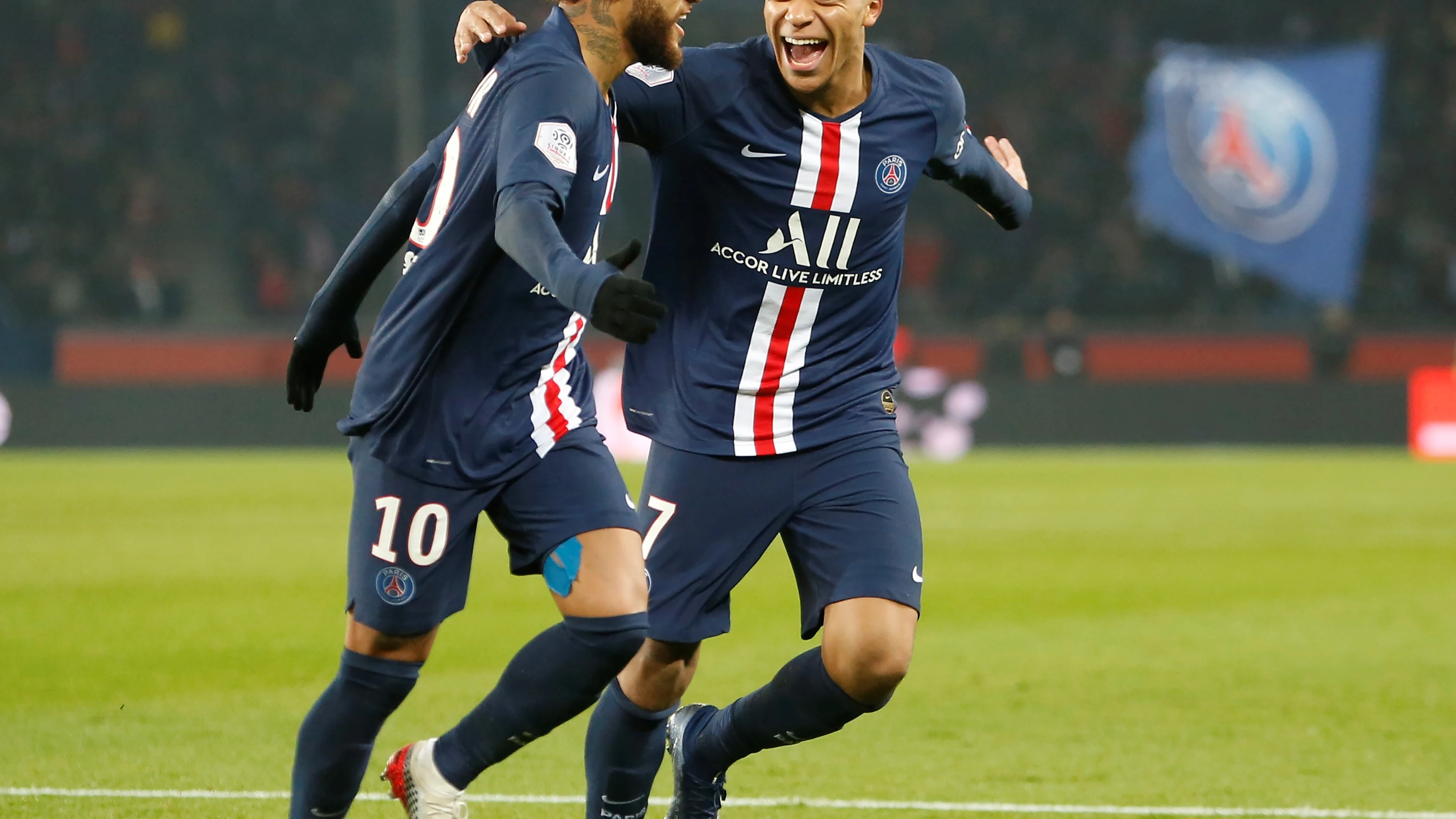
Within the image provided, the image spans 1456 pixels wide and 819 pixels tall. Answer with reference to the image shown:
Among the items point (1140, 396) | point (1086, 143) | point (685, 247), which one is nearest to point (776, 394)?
point (685, 247)

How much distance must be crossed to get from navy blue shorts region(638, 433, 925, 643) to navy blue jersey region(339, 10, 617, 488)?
0.54 m

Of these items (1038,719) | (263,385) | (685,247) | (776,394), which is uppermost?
(685,247)

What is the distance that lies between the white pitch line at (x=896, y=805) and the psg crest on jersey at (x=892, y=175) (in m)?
1.53

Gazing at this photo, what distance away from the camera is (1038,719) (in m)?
5.68

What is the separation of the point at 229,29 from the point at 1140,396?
13.6 meters

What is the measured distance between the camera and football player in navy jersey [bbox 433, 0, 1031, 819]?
12.9 feet

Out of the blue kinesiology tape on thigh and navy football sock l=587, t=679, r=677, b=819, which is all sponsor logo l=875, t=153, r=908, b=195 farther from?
navy football sock l=587, t=679, r=677, b=819

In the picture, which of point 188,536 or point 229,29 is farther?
point 229,29

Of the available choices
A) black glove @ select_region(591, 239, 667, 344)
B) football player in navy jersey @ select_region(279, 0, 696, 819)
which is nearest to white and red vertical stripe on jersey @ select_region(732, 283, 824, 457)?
football player in navy jersey @ select_region(279, 0, 696, 819)

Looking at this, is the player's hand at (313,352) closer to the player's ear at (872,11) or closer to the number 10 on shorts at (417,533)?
the number 10 on shorts at (417,533)

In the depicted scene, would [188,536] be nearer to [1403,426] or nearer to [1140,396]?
[1140,396]

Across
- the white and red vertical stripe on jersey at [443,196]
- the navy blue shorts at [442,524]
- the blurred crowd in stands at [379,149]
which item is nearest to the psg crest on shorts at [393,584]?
the navy blue shorts at [442,524]

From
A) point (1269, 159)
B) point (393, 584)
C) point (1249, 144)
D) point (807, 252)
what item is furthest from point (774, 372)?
point (1249, 144)

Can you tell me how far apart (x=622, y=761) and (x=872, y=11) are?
5.85 ft
